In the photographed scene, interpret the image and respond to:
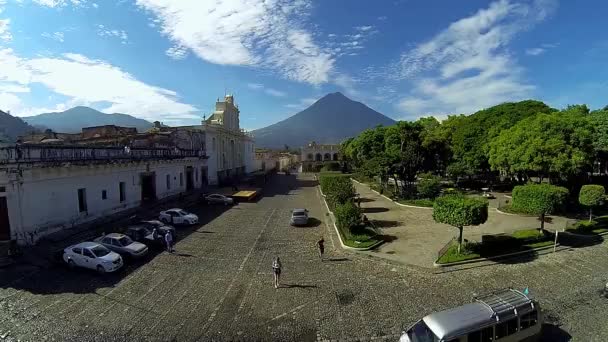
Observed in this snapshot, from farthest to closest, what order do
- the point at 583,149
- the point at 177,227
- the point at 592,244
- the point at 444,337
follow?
the point at 583,149, the point at 177,227, the point at 592,244, the point at 444,337

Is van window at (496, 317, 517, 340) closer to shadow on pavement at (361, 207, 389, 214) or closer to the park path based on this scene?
the park path

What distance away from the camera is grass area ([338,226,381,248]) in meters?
19.7

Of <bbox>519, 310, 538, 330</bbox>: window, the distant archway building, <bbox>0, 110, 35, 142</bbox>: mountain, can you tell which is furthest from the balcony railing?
the distant archway building

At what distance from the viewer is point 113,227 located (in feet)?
77.5

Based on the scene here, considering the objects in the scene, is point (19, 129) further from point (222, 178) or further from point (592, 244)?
point (592, 244)

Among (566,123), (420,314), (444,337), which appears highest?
(566,123)

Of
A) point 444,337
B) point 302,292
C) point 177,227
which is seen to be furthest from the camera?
point 177,227

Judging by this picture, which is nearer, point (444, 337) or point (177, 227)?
point (444, 337)

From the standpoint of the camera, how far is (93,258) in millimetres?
15773

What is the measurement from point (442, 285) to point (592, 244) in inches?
470

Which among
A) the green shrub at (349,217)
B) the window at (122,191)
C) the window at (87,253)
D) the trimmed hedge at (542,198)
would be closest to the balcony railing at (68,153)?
the window at (122,191)

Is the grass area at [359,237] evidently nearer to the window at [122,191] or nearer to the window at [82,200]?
the window at [82,200]

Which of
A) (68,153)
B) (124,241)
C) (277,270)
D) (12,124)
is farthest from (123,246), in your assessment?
(12,124)

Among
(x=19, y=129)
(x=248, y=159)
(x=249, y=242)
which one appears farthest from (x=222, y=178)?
(x=19, y=129)
